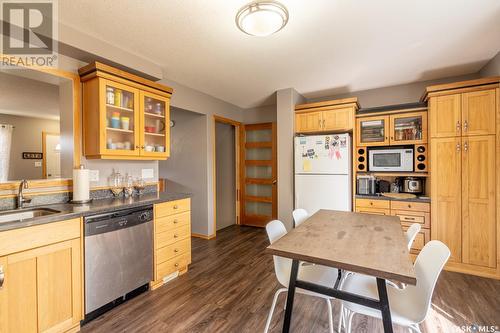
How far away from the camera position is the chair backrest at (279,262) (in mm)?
1674

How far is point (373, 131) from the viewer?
339cm

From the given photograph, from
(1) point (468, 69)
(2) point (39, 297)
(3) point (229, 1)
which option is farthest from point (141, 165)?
(1) point (468, 69)

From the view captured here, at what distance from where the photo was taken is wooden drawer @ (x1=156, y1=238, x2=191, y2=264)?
2404 millimetres

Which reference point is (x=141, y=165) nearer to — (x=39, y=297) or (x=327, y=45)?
(x=39, y=297)

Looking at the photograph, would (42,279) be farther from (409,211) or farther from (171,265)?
(409,211)

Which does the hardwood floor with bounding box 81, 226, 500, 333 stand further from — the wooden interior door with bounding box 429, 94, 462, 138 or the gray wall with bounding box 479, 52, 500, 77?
the gray wall with bounding box 479, 52, 500, 77

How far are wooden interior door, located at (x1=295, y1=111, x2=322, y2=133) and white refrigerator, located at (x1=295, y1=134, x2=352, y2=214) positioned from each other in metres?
0.20

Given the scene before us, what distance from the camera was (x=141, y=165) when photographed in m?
2.88

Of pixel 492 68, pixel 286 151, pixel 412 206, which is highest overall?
pixel 492 68

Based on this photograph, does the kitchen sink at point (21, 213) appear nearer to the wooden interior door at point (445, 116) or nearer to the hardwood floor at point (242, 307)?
the hardwood floor at point (242, 307)

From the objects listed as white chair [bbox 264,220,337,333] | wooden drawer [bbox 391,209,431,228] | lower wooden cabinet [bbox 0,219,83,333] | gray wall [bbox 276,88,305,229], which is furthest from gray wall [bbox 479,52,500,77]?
lower wooden cabinet [bbox 0,219,83,333]

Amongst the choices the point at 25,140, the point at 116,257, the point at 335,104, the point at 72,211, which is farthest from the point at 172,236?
the point at 335,104

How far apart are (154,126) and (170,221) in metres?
1.15

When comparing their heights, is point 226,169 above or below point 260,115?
below
